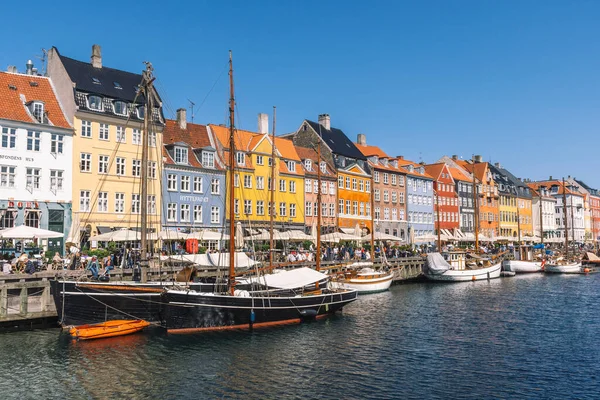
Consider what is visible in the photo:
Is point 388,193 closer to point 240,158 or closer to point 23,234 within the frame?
point 240,158

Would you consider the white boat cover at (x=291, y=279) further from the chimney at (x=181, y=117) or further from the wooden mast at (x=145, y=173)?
the chimney at (x=181, y=117)

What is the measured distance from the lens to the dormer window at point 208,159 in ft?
184

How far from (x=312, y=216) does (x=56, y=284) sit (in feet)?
139

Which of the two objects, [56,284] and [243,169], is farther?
[243,169]

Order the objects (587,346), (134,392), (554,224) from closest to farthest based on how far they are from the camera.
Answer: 1. (134,392)
2. (587,346)
3. (554,224)

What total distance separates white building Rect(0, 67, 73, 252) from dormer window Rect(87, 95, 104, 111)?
8.07 feet

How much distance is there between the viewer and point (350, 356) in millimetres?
24172

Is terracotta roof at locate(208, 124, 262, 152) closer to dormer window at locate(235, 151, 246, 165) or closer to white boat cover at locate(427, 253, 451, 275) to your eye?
dormer window at locate(235, 151, 246, 165)

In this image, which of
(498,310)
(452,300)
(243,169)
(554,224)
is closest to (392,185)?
(243,169)

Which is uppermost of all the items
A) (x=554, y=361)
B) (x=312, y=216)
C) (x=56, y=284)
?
(x=312, y=216)

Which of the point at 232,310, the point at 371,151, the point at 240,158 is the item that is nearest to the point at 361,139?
the point at 371,151

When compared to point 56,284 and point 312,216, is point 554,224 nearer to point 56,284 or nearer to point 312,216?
point 312,216

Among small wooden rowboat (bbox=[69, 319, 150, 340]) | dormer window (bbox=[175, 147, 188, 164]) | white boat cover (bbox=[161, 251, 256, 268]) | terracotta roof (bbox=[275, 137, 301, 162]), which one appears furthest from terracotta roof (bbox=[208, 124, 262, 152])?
small wooden rowboat (bbox=[69, 319, 150, 340])

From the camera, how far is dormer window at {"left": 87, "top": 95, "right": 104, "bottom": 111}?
47.2 meters
